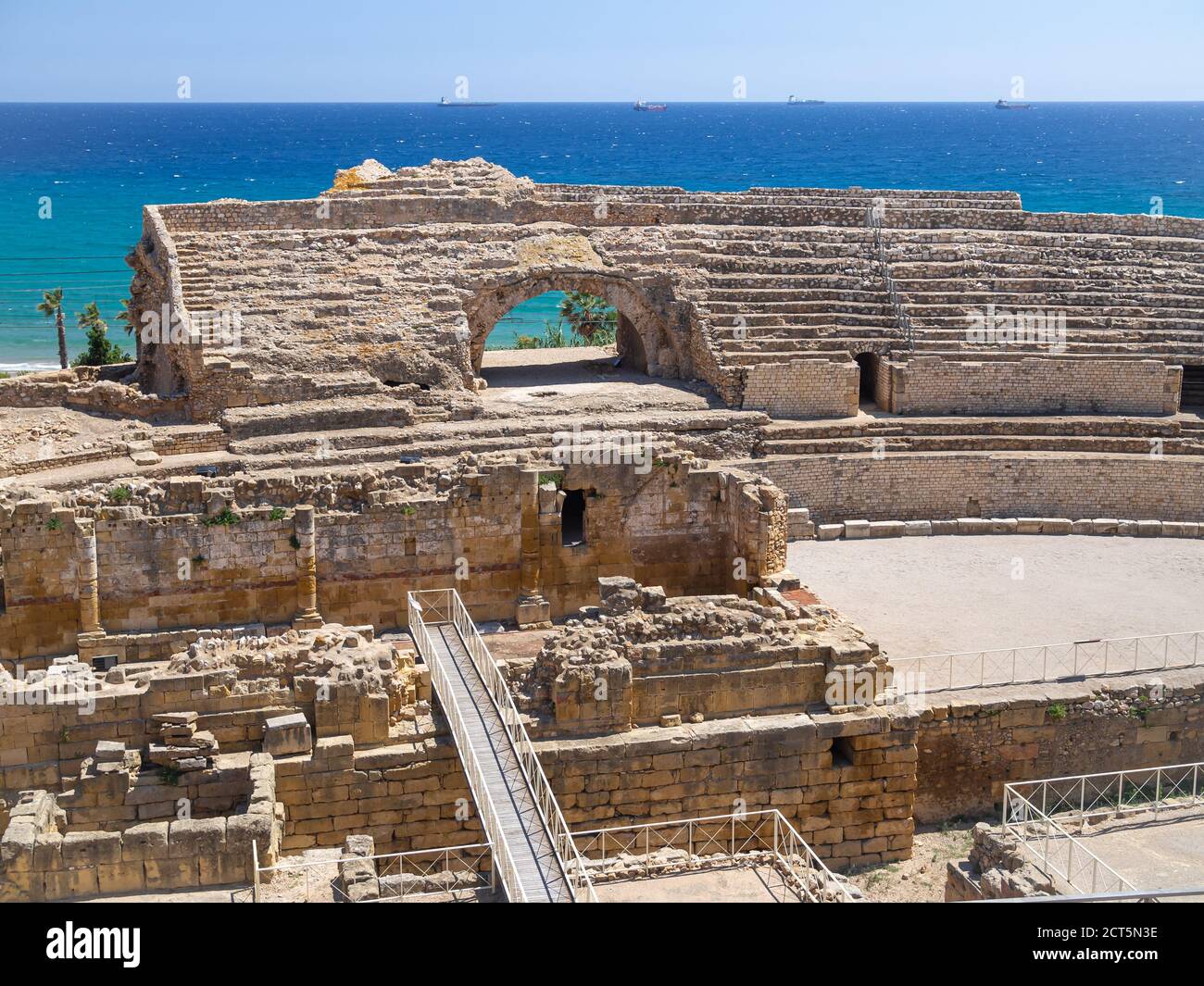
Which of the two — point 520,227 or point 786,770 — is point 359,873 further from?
point 520,227

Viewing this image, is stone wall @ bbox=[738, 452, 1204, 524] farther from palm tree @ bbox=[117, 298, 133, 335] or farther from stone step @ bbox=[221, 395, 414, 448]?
palm tree @ bbox=[117, 298, 133, 335]

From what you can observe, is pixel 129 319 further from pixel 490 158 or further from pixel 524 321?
pixel 490 158

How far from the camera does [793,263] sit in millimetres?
30906

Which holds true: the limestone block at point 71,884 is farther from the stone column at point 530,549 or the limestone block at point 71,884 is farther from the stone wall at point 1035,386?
the stone wall at point 1035,386

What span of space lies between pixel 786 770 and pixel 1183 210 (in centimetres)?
9265

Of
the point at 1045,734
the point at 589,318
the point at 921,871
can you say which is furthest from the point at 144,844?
the point at 589,318

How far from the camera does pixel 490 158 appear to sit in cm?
14125

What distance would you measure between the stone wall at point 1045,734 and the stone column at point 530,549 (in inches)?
250

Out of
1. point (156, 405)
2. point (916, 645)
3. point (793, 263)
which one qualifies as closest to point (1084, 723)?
point (916, 645)

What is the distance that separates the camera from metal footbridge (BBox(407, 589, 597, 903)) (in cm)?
1312

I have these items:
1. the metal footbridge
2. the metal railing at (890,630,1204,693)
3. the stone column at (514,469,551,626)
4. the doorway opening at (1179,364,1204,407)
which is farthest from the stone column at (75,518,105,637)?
the doorway opening at (1179,364,1204,407)

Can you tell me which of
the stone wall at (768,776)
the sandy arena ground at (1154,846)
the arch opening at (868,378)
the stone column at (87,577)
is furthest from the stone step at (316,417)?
the sandy arena ground at (1154,846)

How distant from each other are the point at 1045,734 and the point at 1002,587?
4793 mm

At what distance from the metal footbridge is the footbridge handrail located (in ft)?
0.03
